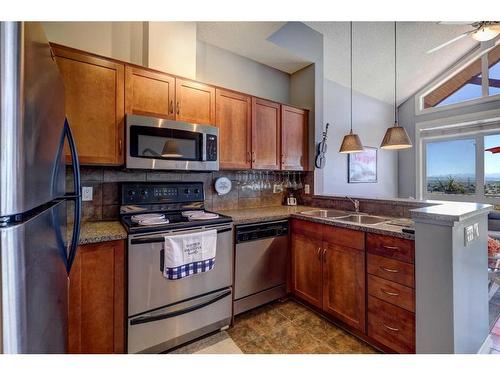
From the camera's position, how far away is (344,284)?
1914mm

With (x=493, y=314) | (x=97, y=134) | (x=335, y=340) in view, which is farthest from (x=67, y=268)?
(x=493, y=314)

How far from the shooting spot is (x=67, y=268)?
1111mm

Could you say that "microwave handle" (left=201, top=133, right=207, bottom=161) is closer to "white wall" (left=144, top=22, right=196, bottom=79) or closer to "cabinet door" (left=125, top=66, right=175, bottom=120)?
"cabinet door" (left=125, top=66, right=175, bottom=120)

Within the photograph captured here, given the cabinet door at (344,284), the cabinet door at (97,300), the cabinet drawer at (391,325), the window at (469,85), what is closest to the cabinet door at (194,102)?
the cabinet door at (97,300)

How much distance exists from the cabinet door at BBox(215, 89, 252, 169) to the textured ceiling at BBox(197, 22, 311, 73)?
0.63 metres

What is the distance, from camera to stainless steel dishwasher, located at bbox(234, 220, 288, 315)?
209cm

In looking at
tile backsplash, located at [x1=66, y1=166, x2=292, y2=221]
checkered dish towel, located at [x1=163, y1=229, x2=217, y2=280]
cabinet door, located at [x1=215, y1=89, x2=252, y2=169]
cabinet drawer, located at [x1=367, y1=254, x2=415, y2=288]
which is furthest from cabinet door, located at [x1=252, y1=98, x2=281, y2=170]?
cabinet drawer, located at [x1=367, y1=254, x2=415, y2=288]

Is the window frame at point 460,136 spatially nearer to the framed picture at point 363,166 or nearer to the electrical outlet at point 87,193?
the framed picture at point 363,166

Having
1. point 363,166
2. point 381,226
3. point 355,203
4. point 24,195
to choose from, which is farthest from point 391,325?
point 363,166

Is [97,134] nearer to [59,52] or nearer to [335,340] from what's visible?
[59,52]

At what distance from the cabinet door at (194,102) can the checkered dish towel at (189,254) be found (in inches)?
42.2

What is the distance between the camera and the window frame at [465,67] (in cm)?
411

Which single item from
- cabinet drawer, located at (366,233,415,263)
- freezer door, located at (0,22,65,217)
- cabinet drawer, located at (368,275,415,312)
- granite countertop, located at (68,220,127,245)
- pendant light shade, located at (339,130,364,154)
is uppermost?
pendant light shade, located at (339,130,364,154)

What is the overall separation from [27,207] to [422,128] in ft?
20.9
